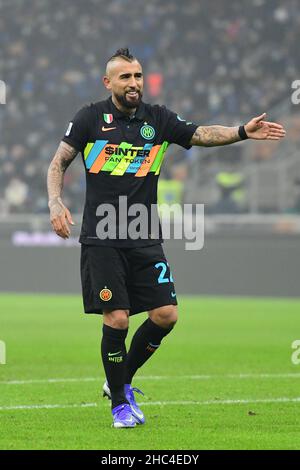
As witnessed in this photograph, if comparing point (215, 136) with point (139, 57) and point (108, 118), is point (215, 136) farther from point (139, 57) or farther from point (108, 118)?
point (139, 57)

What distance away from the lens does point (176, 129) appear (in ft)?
23.5

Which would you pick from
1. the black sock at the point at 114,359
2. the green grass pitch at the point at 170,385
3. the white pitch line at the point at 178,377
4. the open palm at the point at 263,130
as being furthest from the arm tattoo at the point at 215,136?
the white pitch line at the point at 178,377

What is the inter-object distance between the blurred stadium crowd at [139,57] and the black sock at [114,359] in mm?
17089

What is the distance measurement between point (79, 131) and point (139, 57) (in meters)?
21.1

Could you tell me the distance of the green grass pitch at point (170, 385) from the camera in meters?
6.25

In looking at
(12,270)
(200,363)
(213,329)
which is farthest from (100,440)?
(12,270)

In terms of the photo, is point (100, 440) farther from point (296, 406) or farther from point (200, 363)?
point (200, 363)

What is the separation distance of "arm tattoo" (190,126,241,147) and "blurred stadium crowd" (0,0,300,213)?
1667 cm

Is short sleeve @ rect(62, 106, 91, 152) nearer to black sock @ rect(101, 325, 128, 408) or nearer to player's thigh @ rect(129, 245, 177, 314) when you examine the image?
player's thigh @ rect(129, 245, 177, 314)

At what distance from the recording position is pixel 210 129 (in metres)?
7.22

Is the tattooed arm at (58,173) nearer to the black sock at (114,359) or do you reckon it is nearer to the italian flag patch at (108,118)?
the italian flag patch at (108,118)

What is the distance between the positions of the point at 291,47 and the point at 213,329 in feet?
A: 44.6

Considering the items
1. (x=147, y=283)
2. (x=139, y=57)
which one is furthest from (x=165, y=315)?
(x=139, y=57)
